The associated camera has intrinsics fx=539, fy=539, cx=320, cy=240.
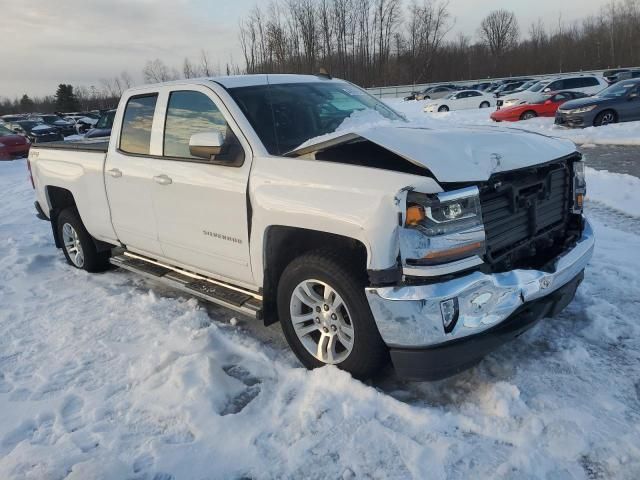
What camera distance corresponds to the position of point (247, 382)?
3504mm

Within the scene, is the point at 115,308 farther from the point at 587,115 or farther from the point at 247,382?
the point at 587,115

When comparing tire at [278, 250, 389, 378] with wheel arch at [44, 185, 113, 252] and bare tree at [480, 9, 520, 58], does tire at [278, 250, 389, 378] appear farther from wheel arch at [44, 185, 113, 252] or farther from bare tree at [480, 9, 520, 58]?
bare tree at [480, 9, 520, 58]

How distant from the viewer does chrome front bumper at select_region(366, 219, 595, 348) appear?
2740 millimetres

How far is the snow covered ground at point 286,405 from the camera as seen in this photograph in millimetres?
2666

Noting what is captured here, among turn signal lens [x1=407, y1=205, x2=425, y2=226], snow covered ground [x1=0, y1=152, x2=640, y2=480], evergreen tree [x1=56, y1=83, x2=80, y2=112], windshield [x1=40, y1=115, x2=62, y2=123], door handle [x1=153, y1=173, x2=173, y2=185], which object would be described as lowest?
snow covered ground [x1=0, y1=152, x2=640, y2=480]

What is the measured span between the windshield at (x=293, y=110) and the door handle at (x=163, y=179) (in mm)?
831

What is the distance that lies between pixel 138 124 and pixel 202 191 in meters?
1.30

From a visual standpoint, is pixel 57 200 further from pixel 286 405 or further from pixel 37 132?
pixel 37 132

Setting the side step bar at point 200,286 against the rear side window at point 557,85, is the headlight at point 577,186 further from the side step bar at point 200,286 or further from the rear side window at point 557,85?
the rear side window at point 557,85

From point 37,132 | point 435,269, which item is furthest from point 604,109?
point 37,132

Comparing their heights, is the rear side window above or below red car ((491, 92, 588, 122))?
above

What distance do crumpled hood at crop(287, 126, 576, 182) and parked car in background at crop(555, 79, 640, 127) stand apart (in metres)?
15.2

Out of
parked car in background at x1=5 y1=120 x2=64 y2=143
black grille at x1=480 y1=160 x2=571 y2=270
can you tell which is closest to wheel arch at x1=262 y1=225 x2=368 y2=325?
black grille at x1=480 y1=160 x2=571 y2=270

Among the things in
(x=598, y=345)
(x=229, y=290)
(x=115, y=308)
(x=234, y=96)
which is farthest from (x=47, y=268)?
(x=598, y=345)
